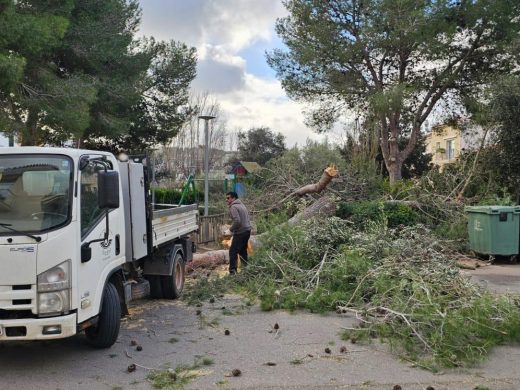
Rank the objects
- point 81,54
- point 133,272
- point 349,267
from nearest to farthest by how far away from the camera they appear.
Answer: point 133,272
point 349,267
point 81,54

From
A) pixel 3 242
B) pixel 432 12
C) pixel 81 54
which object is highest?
pixel 432 12

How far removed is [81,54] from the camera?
16.4 meters

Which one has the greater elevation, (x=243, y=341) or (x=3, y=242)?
(x=3, y=242)

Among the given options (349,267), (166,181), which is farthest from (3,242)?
(166,181)

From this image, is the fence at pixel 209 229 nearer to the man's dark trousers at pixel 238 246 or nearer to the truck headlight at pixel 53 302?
the man's dark trousers at pixel 238 246

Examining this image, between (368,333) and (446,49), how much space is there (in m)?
17.6

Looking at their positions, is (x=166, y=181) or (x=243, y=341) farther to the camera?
(x=166, y=181)

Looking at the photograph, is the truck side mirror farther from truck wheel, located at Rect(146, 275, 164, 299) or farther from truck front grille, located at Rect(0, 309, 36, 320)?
truck wheel, located at Rect(146, 275, 164, 299)

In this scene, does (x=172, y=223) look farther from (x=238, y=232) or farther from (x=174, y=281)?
(x=238, y=232)

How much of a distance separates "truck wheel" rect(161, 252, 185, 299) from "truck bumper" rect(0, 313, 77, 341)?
142 inches

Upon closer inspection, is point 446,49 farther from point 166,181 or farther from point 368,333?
point 166,181

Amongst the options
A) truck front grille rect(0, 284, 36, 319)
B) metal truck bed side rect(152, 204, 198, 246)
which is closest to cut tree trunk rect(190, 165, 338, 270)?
metal truck bed side rect(152, 204, 198, 246)

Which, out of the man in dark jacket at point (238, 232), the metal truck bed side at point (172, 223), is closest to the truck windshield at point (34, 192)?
the metal truck bed side at point (172, 223)

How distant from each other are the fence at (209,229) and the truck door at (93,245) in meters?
8.52
